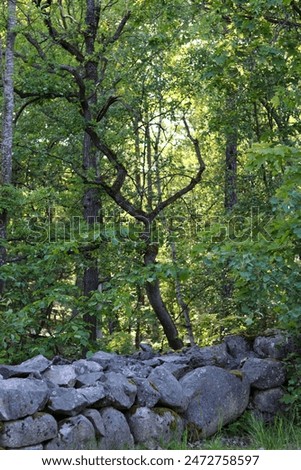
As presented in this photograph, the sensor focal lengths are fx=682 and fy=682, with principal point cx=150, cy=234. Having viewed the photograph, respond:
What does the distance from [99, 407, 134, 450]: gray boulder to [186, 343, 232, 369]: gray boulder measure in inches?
63.3

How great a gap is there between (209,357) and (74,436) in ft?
7.80

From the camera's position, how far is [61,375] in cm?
628

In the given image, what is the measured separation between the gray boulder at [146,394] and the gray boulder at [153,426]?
0.24 ft

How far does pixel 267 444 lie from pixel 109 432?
1718 mm

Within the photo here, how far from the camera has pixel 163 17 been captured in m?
11.6

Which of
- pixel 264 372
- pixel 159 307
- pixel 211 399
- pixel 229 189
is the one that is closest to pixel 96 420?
pixel 211 399

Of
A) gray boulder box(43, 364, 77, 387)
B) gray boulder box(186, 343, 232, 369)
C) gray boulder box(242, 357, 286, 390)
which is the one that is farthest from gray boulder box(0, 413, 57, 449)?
gray boulder box(242, 357, 286, 390)

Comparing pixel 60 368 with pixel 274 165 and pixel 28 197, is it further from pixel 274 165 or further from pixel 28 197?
pixel 28 197

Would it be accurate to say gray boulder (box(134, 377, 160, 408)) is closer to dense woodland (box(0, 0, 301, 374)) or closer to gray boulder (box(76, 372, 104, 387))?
gray boulder (box(76, 372, 104, 387))

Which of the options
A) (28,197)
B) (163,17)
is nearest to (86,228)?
(28,197)

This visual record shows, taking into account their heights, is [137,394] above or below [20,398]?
below

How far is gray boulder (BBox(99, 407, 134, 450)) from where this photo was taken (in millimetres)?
6105

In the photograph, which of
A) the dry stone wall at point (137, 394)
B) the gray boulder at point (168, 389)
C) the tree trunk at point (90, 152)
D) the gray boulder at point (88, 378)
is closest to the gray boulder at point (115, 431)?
the dry stone wall at point (137, 394)

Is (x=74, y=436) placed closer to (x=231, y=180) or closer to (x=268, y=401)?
(x=268, y=401)
